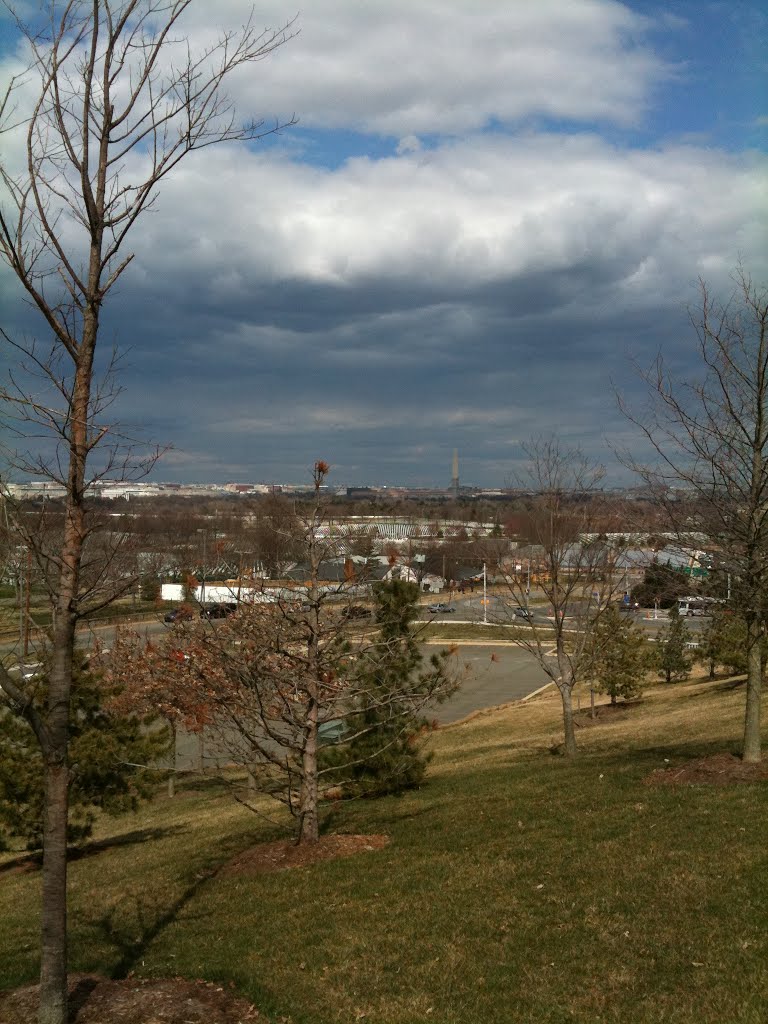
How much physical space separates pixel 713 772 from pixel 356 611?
4879 mm

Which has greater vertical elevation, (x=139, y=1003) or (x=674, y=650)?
(x=139, y=1003)

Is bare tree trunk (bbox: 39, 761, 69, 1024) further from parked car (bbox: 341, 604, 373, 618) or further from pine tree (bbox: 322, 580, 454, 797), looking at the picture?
pine tree (bbox: 322, 580, 454, 797)

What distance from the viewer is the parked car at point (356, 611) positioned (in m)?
9.44

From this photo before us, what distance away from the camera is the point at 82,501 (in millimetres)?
5066

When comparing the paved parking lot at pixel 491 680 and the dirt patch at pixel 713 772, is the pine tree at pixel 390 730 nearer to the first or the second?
the dirt patch at pixel 713 772

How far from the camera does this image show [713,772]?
10359 millimetres

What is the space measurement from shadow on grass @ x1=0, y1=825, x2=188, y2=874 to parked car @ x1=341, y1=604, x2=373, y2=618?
6684 millimetres

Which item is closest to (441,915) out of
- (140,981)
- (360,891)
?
(360,891)

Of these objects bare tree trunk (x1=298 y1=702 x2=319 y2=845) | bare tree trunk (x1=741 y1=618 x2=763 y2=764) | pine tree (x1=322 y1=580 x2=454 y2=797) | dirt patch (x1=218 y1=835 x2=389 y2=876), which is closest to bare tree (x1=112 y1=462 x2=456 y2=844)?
bare tree trunk (x1=298 y1=702 x2=319 y2=845)

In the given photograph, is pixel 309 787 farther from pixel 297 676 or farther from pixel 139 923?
pixel 139 923

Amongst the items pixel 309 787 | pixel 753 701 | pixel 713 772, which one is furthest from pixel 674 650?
pixel 309 787

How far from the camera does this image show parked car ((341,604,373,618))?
944 centimetres

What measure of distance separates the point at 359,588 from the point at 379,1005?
19.5ft

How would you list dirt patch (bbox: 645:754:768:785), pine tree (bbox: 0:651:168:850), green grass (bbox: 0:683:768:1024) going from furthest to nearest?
pine tree (bbox: 0:651:168:850) < dirt patch (bbox: 645:754:768:785) < green grass (bbox: 0:683:768:1024)
